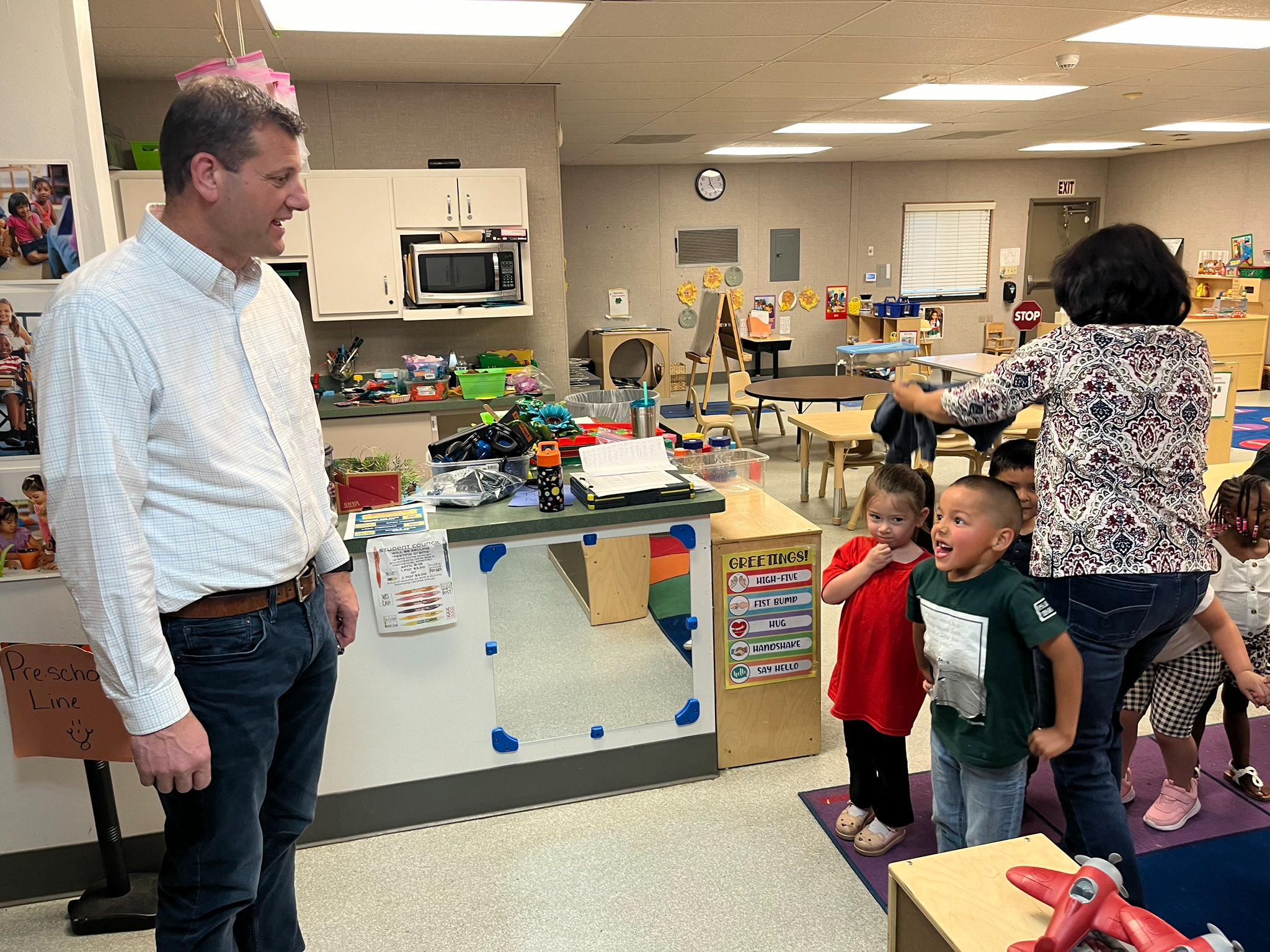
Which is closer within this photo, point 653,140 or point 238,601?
point 238,601

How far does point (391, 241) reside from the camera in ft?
17.3

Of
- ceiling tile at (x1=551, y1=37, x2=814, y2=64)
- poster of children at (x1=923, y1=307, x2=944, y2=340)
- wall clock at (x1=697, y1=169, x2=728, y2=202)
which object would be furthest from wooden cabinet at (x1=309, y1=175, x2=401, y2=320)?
poster of children at (x1=923, y1=307, x2=944, y2=340)

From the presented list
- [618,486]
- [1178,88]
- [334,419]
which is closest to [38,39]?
[618,486]

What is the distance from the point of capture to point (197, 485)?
4.83 feet

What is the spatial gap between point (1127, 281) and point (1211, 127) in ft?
29.0

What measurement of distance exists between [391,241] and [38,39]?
127 inches

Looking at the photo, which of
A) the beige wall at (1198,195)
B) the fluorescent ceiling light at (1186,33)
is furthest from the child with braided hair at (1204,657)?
the beige wall at (1198,195)

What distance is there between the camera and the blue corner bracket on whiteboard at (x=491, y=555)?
2.54m

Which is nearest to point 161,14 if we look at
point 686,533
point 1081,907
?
point 686,533

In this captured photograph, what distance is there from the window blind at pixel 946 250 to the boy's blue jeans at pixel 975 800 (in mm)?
10526

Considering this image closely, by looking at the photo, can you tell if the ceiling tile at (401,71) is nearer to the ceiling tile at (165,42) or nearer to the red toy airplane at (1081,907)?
the ceiling tile at (165,42)

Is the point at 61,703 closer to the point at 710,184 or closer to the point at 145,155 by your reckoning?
the point at 145,155

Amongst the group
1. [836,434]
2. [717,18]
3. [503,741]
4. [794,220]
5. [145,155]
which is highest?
[717,18]

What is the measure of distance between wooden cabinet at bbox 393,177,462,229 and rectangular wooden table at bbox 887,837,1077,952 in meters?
4.48
